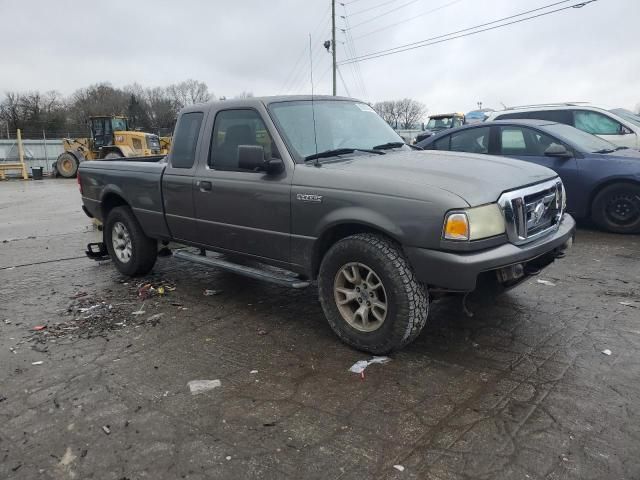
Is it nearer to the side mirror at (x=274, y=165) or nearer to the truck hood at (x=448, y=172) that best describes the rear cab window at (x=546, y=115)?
the truck hood at (x=448, y=172)

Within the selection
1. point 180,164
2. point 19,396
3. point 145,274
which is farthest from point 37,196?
point 19,396

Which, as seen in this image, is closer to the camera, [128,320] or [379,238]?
[379,238]

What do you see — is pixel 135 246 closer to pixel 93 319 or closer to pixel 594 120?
pixel 93 319

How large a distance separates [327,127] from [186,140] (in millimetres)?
1563

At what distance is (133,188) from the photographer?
224 inches

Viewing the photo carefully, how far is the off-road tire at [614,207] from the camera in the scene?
715 cm

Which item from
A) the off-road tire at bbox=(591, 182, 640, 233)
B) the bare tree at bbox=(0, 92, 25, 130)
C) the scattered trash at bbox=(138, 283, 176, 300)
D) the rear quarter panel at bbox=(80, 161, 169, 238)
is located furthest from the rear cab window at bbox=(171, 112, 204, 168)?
the bare tree at bbox=(0, 92, 25, 130)

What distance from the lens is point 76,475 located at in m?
2.52

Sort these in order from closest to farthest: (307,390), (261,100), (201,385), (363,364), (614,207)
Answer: (307,390) → (201,385) → (363,364) → (261,100) → (614,207)

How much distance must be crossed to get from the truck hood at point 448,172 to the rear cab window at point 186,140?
5.22ft

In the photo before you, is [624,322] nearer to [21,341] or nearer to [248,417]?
[248,417]

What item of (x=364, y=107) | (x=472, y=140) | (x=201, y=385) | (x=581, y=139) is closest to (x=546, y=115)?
(x=581, y=139)

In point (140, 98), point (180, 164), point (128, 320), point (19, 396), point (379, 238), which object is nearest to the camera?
point (19, 396)

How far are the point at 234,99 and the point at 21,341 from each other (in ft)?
9.16
